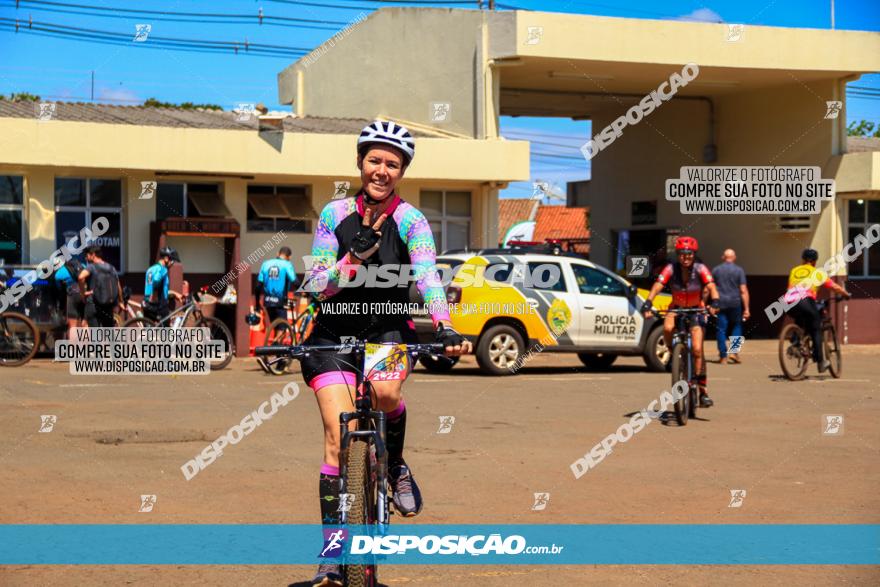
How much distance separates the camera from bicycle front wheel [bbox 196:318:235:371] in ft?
63.1

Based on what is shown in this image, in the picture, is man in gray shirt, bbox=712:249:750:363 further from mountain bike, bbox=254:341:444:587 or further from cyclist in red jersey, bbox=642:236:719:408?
mountain bike, bbox=254:341:444:587

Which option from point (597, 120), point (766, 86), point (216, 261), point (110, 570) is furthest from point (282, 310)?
point (597, 120)

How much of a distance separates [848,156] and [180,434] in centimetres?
2116

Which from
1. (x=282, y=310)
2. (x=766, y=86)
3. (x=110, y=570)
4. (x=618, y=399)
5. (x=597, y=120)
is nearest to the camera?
(x=110, y=570)

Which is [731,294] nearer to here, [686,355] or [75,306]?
[686,355]

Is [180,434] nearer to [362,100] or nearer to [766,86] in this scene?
[362,100]

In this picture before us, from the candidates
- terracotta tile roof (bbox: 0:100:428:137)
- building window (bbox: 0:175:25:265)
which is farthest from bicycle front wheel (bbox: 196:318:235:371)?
terracotta tile roof (bbox: 0:100:428:137)

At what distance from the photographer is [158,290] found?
1980cm

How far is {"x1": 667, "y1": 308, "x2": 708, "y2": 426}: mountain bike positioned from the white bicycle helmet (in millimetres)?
7986

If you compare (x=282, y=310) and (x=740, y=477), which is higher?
(x=282, y=310)

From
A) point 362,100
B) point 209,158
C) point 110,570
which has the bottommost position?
point 110,570

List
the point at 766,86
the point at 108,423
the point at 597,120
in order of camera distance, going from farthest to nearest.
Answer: the point at 597,120, the point at 766,86, the point at 108,423

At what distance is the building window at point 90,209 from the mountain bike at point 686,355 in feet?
46.4

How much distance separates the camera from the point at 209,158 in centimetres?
2470
